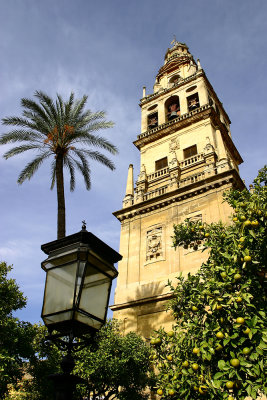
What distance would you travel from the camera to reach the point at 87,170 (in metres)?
17.0

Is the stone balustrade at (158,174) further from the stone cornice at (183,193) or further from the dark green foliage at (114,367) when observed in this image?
the dark green foliage at (114,367)

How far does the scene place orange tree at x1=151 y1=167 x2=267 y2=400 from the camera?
16.4 ft

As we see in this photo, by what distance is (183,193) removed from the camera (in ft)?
59.4

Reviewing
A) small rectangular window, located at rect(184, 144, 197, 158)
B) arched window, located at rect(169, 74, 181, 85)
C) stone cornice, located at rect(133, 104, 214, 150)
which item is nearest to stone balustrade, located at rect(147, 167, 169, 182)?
small rectangular window, located at rect(184, 144, 197, 158)

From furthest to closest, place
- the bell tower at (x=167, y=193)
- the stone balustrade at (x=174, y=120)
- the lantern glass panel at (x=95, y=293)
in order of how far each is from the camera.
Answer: the stone balustrade at (x=174, y=120) → the bell tower at (x=167, y=193) → the lantern glass panel at (x=95, y=293)

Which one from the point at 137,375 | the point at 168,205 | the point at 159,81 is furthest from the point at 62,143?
the point at 159,81

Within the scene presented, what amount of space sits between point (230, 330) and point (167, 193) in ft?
43.2

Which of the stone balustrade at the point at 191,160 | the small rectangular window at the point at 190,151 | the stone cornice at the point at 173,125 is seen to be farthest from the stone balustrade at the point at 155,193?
the stone cornice at the point at 173,125

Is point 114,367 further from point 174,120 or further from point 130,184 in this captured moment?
point 174,120

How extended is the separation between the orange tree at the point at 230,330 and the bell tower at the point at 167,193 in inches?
335

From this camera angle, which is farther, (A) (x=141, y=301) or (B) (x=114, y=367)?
(A) (x=141, y=301)

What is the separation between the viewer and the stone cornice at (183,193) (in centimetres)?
1704

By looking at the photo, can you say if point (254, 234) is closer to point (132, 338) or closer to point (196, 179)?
point (132, 338)

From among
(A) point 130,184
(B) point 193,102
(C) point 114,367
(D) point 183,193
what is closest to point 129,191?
(A) point 130,184
